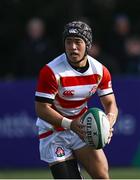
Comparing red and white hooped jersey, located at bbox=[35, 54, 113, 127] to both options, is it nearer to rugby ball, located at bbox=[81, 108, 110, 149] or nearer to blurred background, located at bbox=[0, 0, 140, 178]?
rugby ball, located at bbox=[81, 108, 110, 149]

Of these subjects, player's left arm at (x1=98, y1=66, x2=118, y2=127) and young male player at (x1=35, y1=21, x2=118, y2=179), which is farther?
player's left arm at (x1=98, y1=66, x2=118, y2=127)

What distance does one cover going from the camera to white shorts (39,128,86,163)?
32.3ft

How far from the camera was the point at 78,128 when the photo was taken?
9547 millimetres

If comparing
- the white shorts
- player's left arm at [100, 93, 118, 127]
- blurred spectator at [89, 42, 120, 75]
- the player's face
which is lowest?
the white shorts

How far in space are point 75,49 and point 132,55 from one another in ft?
21.7

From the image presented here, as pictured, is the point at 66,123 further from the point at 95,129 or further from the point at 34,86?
the point at 34,86

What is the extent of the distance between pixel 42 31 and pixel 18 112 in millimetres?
1639

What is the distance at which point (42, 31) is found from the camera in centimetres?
1628

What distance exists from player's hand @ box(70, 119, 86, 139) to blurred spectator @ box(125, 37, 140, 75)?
22.0 ft

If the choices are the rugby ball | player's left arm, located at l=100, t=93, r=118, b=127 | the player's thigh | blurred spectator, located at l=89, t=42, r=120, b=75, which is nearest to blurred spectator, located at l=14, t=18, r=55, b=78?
blurred spectator, located at l=89, t=42, r=120, b=75

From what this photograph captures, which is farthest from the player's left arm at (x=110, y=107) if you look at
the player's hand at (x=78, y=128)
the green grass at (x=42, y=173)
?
the green grass at (x=42, y=173)

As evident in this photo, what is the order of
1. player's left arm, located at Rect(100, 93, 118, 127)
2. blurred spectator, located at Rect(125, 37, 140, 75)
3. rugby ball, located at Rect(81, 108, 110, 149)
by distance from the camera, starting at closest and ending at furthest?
rugby ball, located at Rect(81, 108, 110, 149) < player's left arm, located at Rect(100, 93, 118, 127) < blurred spectator, located at Rect(125, 37, 140, 75)

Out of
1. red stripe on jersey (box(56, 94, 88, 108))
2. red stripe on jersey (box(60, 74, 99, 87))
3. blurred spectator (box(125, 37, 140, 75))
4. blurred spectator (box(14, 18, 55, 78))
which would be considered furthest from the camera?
blurred spectator (box(125, 37, 140, 75))

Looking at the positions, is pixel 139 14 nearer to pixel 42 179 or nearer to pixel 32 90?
pixel 32 90
